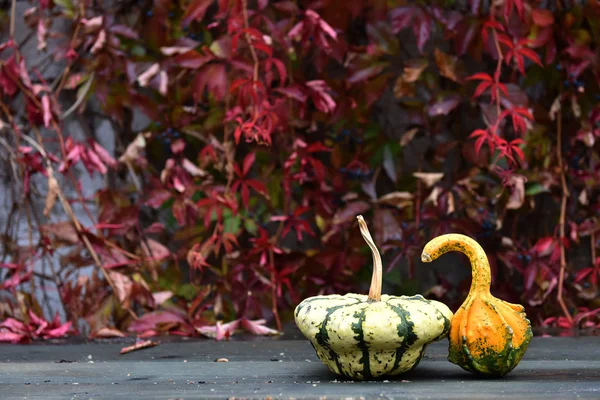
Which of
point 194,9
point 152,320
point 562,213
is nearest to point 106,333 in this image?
point 152,320

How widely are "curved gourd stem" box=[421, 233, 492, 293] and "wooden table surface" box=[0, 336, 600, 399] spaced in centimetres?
20

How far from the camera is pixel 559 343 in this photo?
2.35 m

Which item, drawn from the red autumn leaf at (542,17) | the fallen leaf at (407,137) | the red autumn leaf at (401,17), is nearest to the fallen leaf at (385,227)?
the fallen leaf at (407,137)

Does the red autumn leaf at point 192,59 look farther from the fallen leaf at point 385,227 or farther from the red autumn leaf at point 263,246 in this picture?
the fallen leaf at point 385,227

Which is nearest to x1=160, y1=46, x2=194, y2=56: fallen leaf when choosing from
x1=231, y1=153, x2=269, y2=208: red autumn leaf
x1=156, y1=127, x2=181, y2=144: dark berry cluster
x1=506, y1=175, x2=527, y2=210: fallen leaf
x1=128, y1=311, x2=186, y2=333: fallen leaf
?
x1=156, y1=127, x2=181, y2=144: dark berry cluster

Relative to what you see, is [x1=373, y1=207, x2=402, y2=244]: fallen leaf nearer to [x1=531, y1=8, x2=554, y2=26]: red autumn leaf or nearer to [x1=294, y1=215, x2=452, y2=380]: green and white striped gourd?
[x1=531, y1=8, x2=554, y2=26]: red autumn leaf

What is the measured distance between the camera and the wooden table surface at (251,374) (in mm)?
1551

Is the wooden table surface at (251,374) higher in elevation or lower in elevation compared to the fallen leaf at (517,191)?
lower

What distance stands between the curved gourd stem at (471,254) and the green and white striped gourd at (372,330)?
0.09 metres

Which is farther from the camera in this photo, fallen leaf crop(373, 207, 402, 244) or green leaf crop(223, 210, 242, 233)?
green leaf crop(223, 210, 242, 233)

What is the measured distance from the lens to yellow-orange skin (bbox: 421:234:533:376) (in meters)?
1.67

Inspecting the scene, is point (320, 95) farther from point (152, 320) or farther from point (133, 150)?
point (152, 320)

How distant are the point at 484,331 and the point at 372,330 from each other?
0.79 ft

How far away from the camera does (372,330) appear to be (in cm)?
162
